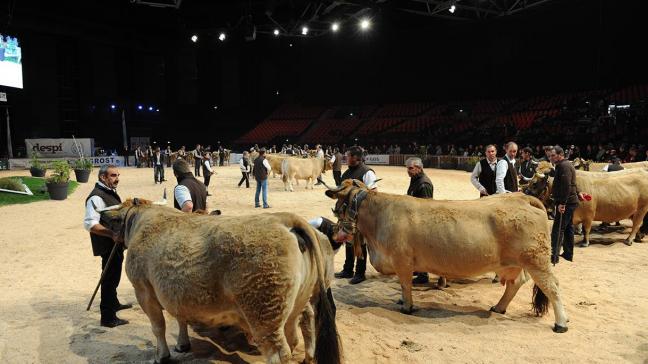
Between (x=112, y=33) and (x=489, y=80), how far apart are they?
29132 millimetres

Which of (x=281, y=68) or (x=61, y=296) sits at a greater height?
(x=281, y=68)

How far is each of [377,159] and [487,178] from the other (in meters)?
23.3

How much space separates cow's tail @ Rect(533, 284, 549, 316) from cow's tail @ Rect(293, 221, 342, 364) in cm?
266

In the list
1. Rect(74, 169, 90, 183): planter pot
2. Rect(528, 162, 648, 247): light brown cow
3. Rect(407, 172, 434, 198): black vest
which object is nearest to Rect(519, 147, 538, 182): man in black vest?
Rect(528, 162, 648, 247): light brown cow

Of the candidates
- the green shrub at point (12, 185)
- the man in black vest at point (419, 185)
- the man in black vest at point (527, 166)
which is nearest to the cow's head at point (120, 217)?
the man in black vest at point (419, 185)

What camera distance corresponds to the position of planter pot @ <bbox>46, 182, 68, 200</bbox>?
1392 cm

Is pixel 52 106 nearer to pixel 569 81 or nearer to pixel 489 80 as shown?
pixel 489 80

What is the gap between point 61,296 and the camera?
5.66 meters

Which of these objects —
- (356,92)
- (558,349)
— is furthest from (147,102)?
(558,349)

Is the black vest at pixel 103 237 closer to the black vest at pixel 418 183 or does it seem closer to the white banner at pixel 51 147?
the black vest at pixel 418 183

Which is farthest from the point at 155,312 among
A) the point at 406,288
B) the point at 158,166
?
the point at 158,166

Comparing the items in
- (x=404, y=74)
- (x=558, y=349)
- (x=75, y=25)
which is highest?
(x=75, y=25)

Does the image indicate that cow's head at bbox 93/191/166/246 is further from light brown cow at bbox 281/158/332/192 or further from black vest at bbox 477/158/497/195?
light brown cow at bbox 281/158/332/192

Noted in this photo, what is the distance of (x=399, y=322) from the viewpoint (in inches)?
185
